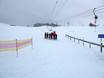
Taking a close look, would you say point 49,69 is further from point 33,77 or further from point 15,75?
point 15,75

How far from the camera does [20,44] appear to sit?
→ 11586mm

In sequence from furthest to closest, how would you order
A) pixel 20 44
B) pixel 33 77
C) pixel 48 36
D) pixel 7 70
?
1. pixel 48 36
2. pixel 20 44
3. pixel 7 70
4. pixel 33 77

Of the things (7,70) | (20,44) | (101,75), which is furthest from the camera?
(20,44)

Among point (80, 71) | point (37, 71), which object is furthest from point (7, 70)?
point (80, 71)

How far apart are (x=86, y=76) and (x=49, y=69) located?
2.06 metres

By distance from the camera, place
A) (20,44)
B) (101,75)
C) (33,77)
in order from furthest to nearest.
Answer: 1. (20,44)
2. (101,75)
3. (33,77)

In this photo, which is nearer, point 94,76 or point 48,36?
point 94,76

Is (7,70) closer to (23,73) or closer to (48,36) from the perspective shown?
(23,73)

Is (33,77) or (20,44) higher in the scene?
(20,44)

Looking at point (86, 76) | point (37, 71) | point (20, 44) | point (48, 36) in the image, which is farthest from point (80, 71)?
point (48, 36)

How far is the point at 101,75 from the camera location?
665 centimetres

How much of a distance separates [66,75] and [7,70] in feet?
10.4

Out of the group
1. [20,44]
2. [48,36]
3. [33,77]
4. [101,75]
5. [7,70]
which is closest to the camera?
[33,77]

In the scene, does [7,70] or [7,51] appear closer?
[7,70]
